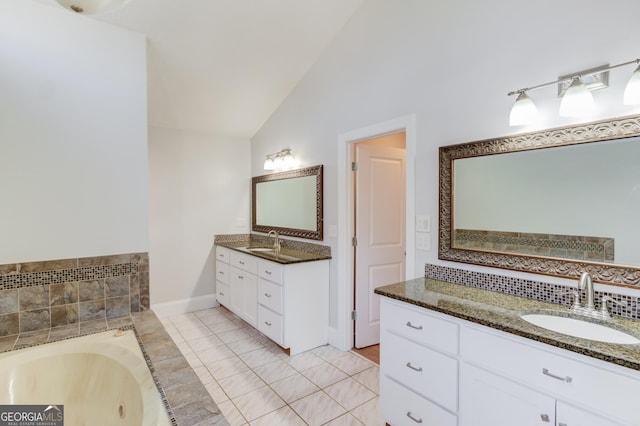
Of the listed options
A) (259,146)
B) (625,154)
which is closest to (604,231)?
(625,154)

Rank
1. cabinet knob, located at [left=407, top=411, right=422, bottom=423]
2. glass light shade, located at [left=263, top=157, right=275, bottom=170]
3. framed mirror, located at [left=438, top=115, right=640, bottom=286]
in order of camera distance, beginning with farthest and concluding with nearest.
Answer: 1. glass light shade, located at [left=263, top=157, right=275, bottom=170]
2. cabinet knob, located at [left=407, top=411, right=422, bottom=423]
3. framed mirror, located at [left=438, top=115, right=640, bottom=286]

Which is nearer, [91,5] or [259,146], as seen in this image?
[91,5]

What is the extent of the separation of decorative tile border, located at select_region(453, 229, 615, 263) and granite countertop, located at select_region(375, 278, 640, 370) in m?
0.26

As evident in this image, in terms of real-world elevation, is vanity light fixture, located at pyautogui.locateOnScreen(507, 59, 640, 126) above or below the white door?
above

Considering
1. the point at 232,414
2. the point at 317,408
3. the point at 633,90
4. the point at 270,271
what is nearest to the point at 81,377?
the point at 232,414

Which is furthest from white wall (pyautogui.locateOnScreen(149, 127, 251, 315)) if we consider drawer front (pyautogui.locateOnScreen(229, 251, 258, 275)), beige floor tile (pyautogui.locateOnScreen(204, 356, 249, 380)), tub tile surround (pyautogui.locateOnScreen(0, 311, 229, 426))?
tub tile surround (pyautogui.locateOnScreen(0, 311, 229, 426))

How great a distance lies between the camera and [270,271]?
294 centimetres

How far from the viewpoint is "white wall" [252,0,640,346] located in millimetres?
1499

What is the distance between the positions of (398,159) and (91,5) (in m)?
2.78

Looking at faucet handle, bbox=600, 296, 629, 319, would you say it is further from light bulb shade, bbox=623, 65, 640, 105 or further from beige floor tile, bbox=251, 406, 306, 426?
beige floor tile, bbox=251, 406, 306, 426

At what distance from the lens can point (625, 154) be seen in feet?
4.58

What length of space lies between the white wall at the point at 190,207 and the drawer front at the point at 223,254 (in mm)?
143

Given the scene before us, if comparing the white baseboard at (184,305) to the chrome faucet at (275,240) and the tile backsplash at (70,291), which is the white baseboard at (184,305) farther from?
the tile backsplash at (70,291)

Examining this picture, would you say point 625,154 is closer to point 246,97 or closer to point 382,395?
point 382,395
